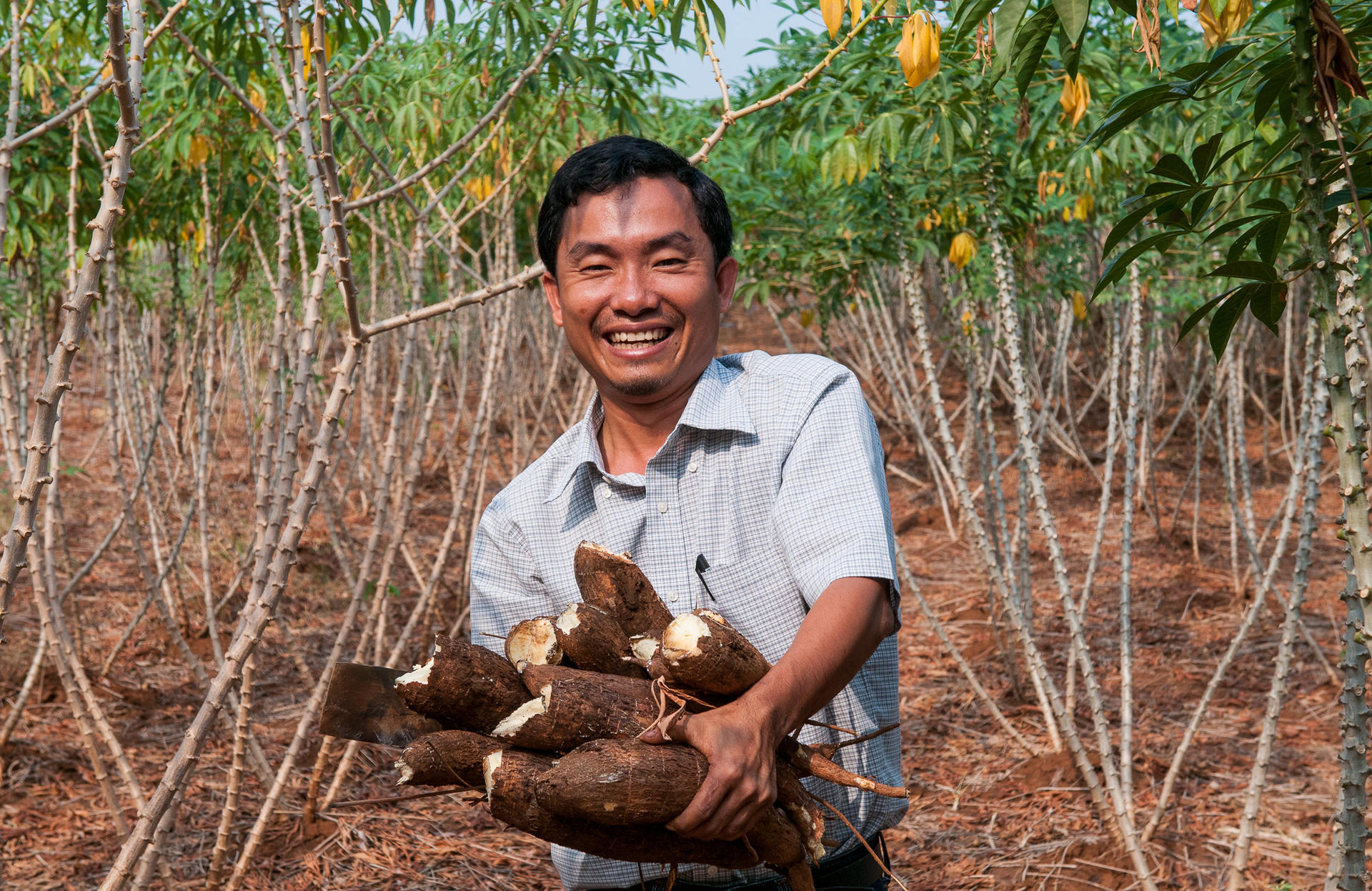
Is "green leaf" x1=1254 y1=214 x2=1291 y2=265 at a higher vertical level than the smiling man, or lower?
higher

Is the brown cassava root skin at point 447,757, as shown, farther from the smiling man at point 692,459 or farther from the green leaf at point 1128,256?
the green leaf at point 1128,256

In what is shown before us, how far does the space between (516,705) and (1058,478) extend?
6777 mm

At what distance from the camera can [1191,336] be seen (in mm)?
6336

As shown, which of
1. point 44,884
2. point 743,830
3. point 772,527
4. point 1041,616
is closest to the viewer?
point 743,830

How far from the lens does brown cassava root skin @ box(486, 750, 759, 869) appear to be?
950 millimetres

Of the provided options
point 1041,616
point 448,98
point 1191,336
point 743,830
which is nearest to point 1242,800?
point 1041,616

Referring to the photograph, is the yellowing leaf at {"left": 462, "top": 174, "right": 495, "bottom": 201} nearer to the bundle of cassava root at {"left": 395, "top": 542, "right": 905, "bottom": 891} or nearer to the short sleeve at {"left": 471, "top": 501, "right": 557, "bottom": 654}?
the short sleeve at {"left": 471, "top": 501, "right": 557, "bottom": 654}

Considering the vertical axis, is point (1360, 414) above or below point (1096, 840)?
above

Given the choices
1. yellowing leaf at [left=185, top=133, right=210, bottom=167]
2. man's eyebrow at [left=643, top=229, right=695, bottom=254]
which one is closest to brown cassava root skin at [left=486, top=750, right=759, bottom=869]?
man's eyebrow at [left=643, top=229, right=695, bottom=254]

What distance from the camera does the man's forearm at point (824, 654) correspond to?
918mm

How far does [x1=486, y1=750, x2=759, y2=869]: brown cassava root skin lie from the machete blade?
0.48ft

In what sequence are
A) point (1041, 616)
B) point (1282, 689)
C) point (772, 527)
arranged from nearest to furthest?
point (772, 527) → point (1282, 689) → point (1041, 616)

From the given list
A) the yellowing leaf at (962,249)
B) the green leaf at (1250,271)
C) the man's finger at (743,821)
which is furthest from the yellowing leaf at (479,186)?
the man's finger at (743,821)

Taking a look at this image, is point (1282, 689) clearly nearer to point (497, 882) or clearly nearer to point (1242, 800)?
point (1242, 800)
